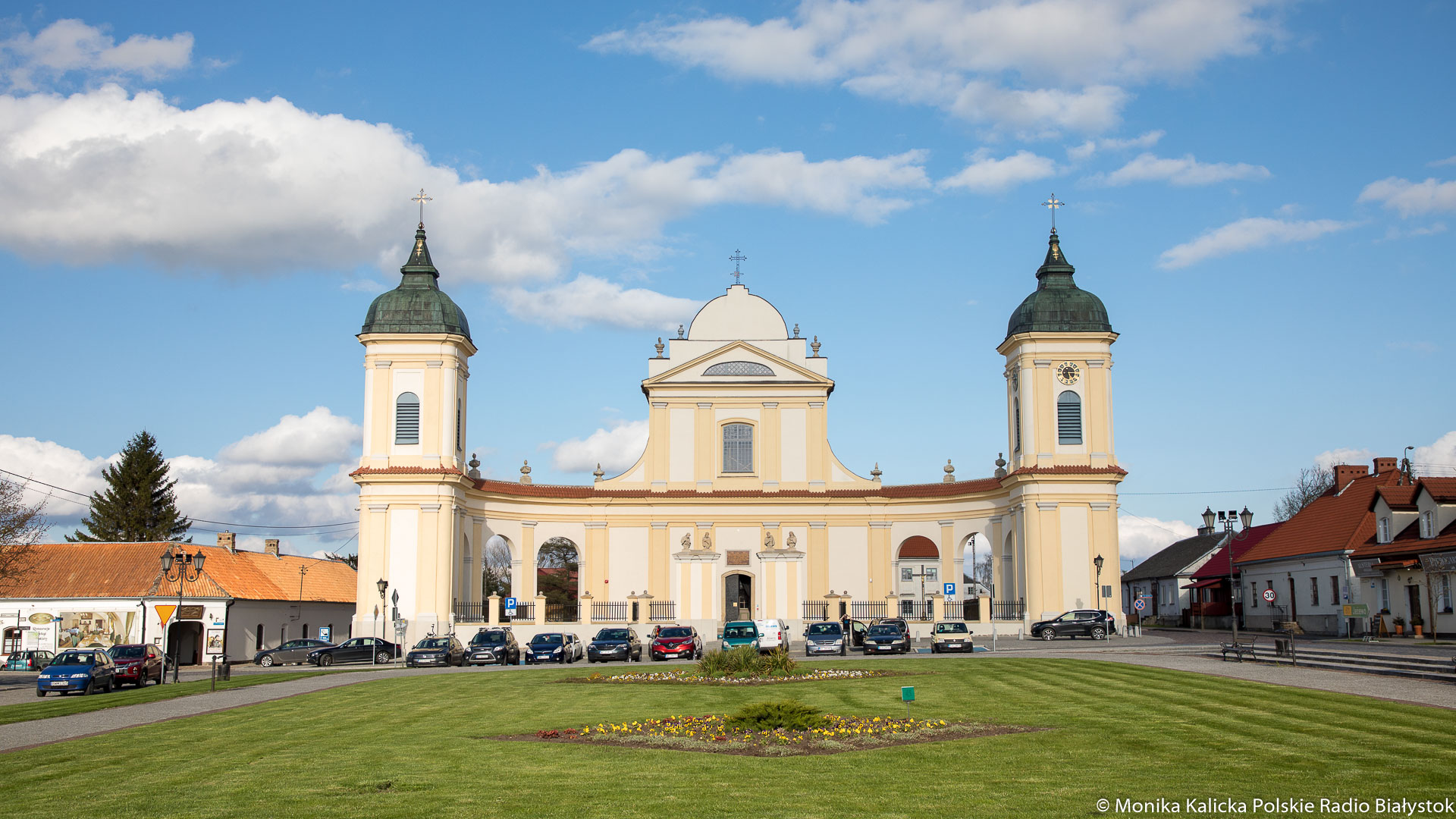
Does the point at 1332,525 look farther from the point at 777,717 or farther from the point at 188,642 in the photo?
the point at 188,642

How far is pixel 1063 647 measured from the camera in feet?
137

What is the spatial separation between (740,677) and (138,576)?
38.1m

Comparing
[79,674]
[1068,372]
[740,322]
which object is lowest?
[79,674]

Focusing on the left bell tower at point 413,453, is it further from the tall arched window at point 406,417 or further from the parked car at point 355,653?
the parked car at point 355,653

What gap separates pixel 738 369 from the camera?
5934 centimetres

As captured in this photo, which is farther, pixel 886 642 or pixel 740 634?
pixel 886 642

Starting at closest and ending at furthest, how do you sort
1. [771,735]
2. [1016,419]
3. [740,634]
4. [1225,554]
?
1. [771,735]
2. [740,634]
3. [1016,419]
4. [1225,554]

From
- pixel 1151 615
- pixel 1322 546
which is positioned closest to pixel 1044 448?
pixel 1322 546

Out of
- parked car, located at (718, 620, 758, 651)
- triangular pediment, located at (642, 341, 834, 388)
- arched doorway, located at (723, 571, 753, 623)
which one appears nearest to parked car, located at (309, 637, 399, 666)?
parked car, located at (718, 620, 758, 651)

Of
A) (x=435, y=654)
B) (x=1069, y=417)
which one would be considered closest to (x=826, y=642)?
(x=435, y=654)

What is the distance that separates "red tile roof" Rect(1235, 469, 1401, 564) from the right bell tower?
9.57m

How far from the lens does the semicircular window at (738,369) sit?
194ft

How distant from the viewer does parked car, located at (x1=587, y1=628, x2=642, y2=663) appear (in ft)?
136

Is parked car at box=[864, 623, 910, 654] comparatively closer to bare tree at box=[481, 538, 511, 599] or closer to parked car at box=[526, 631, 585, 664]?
parked car at box=[526, 631, 585, 664]
